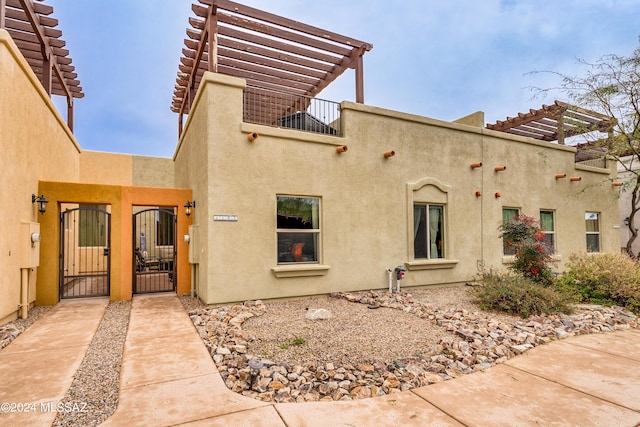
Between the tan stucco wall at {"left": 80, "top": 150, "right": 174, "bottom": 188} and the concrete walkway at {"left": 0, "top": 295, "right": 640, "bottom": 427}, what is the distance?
33.0ft

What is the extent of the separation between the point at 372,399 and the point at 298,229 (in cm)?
476

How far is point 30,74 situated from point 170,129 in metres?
7.76

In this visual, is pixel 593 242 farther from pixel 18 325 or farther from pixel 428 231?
pixel 18 325

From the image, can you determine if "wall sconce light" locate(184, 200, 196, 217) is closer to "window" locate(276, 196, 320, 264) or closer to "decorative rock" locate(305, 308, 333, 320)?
"window" locate(276, 196, 320, 264)

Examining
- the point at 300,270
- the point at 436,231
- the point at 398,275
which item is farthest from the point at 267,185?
the point at 436,231

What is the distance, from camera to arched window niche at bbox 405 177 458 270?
28.7ft

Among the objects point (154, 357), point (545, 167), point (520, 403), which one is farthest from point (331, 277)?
point (545, 167)

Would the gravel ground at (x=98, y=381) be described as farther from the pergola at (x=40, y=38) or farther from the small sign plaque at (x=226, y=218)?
the pergola at (x=40, y=38)

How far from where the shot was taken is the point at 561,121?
11320 mm

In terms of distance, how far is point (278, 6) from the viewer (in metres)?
9.71

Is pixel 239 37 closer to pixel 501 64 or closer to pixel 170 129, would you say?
pixel 170 129

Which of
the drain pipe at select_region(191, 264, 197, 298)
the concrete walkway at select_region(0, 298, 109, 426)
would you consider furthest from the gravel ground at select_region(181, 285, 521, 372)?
the concrete walkway at select_region(0, 298, 109, 426)

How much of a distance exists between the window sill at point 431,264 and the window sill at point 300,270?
95.4 inches

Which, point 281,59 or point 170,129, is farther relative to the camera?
point 170,129
